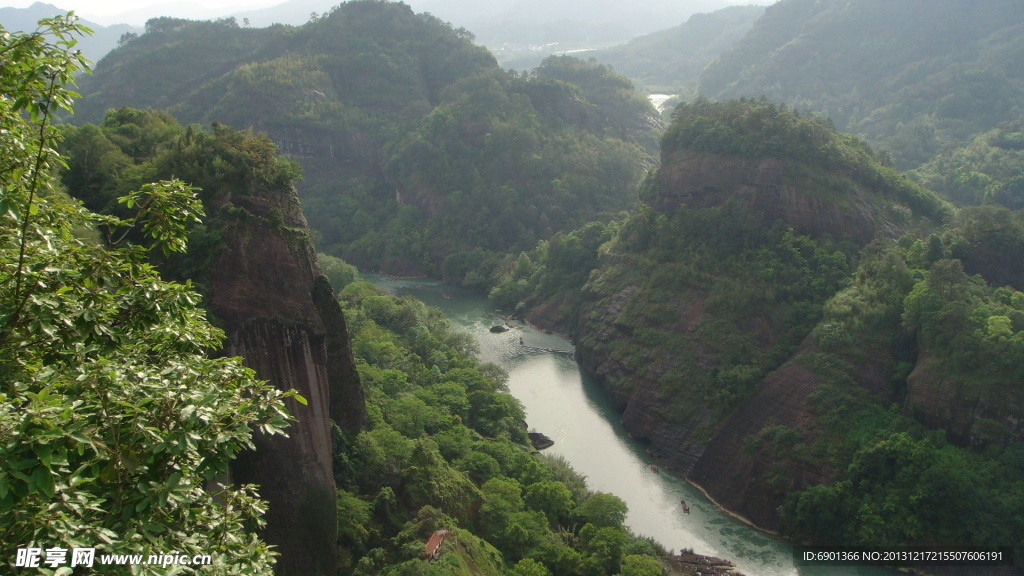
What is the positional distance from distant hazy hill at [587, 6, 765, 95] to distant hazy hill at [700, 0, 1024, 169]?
103 ft

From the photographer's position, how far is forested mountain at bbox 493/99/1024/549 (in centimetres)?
3164

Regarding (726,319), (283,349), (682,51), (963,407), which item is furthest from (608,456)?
(682,51)

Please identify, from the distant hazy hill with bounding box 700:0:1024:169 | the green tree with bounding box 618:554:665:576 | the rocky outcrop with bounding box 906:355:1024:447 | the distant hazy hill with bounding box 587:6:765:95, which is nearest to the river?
the green tree with bounding box 618:554:665:576

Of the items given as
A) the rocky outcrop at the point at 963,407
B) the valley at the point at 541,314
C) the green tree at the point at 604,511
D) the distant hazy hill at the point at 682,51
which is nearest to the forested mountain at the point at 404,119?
the valley at the point at 541,314

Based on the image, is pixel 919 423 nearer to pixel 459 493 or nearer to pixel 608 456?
pixel 608 456

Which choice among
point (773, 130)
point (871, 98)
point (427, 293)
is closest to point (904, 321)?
point (773, 130)

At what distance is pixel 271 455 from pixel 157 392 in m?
15.0

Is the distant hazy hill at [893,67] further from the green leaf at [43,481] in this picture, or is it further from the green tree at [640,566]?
the green leaf at [43,481]

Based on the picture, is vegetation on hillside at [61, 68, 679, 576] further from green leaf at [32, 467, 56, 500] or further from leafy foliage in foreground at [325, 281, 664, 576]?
green leaf at [32, 467, 56, 500]

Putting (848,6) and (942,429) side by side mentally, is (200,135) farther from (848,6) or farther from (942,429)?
(848,6)

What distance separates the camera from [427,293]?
71062mm

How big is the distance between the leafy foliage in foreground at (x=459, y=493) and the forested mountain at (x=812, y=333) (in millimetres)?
8375

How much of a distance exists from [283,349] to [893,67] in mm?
114569

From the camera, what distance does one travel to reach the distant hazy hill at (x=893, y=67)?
94562 millimetres
